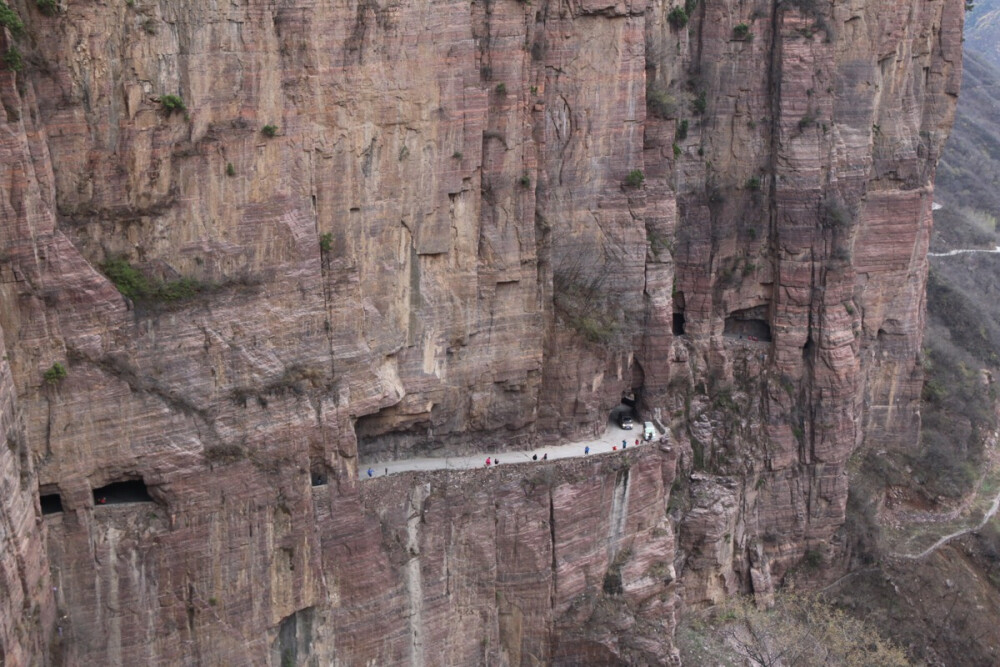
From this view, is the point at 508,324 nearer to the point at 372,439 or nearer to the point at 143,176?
the point at 372,439

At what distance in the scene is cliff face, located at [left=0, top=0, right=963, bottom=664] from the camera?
31.4 metres

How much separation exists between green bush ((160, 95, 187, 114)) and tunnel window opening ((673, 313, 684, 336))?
27.0 metres

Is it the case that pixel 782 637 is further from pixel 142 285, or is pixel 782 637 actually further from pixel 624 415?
pixel 142 285

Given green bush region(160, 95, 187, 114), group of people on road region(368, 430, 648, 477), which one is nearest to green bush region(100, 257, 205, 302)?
green bush region(160, 95, 187, 114)

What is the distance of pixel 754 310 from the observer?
5359 cm

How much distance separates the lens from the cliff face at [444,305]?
1235 inches

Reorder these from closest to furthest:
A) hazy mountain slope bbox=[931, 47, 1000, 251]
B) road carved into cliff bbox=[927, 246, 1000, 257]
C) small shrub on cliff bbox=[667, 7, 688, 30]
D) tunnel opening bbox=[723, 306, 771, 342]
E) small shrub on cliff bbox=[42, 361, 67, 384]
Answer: small shrub on cliff bbox=[42, 361, 67, 384]
small shrub on cliff bbox=[667, 7, 688, 30]
tunnel opening bbox=[723, 306, 771, 342]
road carved into cliff bbox=[927, 246, 1000, 257]
hazy mountain slope bbox=[931, 47, 1000, 251]

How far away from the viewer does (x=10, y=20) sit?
28.6 m

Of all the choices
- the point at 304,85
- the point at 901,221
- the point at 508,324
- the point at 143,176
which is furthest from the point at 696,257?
the point at 143,176

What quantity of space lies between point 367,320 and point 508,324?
6.41 meters

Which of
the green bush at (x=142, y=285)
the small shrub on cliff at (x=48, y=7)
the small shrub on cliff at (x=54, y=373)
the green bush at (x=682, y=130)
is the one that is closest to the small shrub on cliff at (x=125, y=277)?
the green bush at (x=142, y=285)

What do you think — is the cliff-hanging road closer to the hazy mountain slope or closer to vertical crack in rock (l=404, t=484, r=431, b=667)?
vertical crack in rock (l=404, t=484, r=431, b=667)

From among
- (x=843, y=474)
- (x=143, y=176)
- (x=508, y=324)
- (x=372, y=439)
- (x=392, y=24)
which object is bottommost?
(x=843, y=474)

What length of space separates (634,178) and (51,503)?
918 inches
